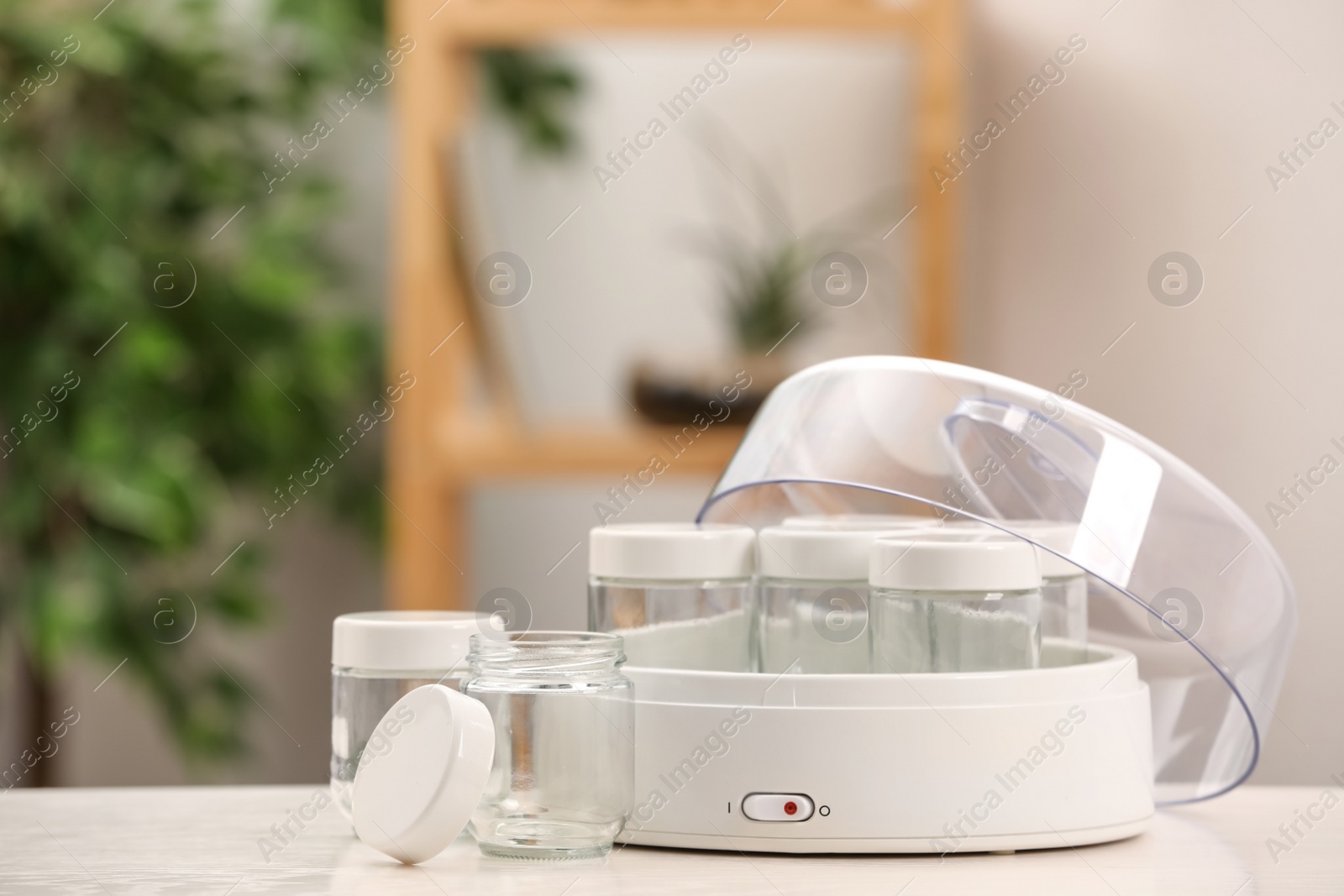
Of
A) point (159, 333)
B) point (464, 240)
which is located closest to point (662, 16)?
point (464, 240)

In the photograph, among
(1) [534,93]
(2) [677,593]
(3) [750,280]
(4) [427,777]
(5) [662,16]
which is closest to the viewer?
(4) [427,777]

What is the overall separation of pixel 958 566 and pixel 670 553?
14cm

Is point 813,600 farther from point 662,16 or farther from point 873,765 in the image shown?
point 662,16

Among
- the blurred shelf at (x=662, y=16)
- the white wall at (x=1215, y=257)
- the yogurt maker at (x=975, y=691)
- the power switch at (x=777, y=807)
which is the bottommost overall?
the power switch at (x=777, y=807)

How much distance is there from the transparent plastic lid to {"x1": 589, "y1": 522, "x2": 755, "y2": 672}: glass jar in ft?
0.15

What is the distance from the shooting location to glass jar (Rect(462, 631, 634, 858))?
21.9 inches

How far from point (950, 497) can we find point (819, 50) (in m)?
1.20

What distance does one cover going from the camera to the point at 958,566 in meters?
0.57

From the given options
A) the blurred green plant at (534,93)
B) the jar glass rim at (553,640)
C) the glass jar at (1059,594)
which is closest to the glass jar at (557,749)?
the jar glass rim at (553,640)

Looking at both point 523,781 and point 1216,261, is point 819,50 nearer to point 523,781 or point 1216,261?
point 1216,261

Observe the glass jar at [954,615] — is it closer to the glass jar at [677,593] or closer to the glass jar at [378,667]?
the glass jar at [677,593]

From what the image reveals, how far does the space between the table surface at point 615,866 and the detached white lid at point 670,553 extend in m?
0.13

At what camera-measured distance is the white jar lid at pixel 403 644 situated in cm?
60

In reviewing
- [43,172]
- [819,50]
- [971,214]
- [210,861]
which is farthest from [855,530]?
[43,172]
